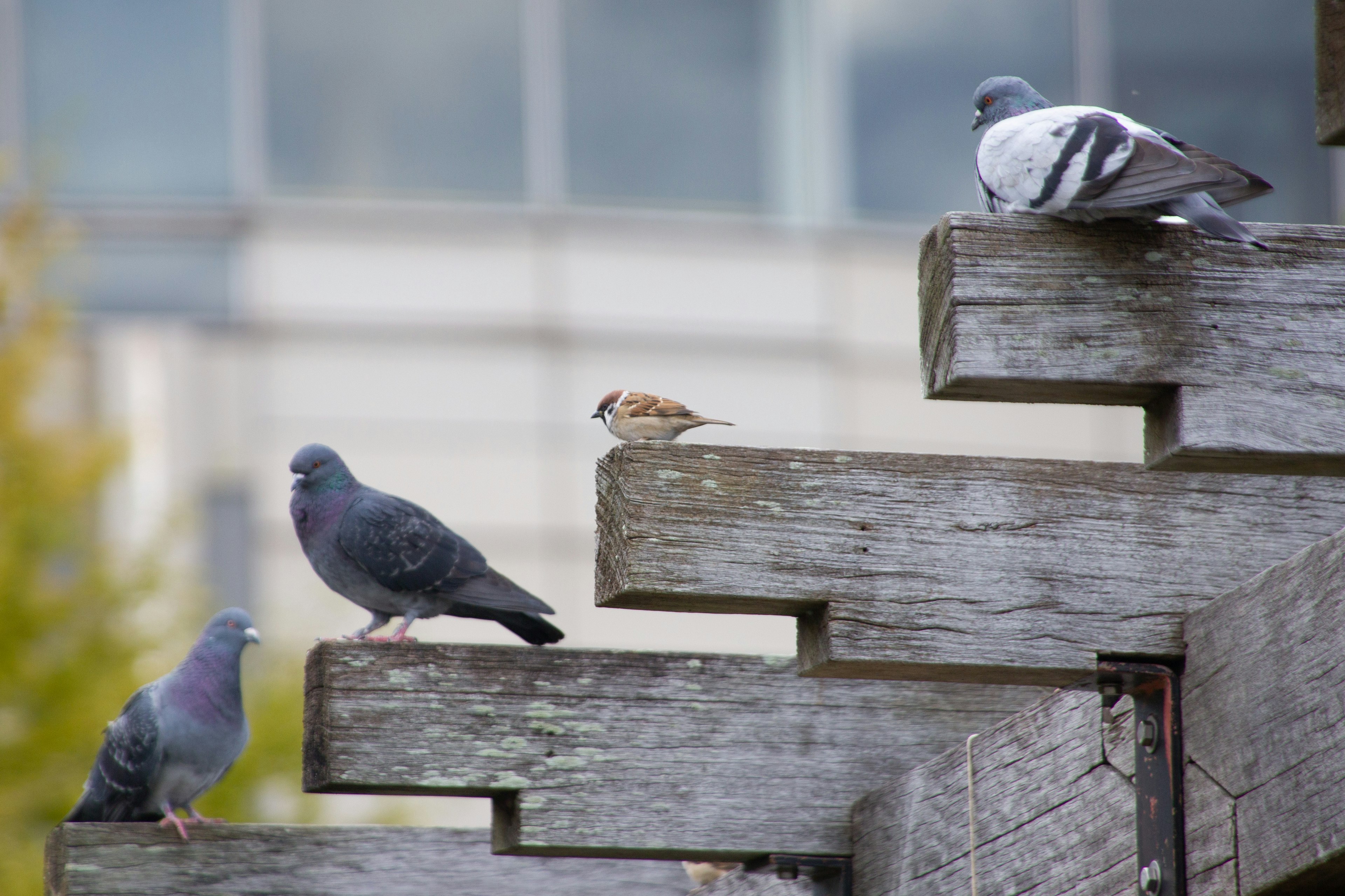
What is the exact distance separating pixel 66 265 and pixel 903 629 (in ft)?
23.3

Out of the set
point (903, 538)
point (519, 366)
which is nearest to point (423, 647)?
point (903, 538)

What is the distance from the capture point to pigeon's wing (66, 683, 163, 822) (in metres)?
3.05

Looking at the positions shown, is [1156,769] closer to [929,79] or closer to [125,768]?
[125,768]

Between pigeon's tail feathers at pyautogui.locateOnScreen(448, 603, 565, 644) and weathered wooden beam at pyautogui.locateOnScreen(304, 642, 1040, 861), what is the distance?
0.76 m

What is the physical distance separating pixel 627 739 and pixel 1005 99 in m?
1.09

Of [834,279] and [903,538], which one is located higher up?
[834,279]

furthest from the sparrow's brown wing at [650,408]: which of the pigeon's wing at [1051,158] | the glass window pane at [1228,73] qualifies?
the glass window pane at [1228,73]

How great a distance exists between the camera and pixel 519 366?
9867 mm

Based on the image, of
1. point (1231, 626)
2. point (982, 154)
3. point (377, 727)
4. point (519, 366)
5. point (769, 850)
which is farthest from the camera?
point (519, 366)

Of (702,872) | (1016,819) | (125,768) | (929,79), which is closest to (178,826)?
(125,768)

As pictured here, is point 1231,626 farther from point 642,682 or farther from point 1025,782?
point 642,682

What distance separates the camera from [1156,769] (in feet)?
5.74

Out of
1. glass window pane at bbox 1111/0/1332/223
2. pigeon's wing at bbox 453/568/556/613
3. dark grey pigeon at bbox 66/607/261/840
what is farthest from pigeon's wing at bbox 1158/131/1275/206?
glass window pane at bbox 1111/0/1332/223

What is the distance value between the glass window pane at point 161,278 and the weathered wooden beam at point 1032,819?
26.1 ft
